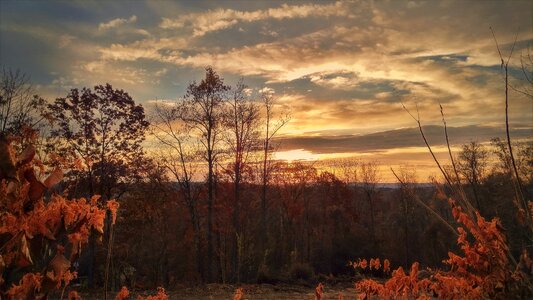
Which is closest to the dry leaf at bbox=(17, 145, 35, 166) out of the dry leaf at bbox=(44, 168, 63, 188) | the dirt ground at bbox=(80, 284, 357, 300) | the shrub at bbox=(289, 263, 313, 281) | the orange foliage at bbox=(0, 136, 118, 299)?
the orange foliage at bbox=(0, 136, 118, 299)

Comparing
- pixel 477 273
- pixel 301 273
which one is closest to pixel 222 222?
pixel 301 273

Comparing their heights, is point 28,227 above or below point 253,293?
above

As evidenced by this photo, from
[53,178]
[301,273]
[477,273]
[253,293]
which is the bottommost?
[301,273]

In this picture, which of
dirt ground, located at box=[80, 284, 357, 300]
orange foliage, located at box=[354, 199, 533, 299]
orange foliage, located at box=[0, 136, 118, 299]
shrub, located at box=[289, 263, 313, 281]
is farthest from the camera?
shrub, located at box=[289, 263, 313, 281]

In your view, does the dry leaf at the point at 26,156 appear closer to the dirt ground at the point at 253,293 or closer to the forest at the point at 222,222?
the forest at the point at 222,222

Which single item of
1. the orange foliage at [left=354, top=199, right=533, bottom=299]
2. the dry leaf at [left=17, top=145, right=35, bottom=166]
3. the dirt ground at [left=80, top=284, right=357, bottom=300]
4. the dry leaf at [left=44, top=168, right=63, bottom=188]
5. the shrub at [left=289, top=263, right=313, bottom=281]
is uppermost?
the dry leaf at [left=17, top=145, right=35, bottom=166]

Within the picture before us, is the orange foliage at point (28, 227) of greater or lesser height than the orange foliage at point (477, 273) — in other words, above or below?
above

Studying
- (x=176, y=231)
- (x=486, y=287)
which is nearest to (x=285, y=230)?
(x=176, y=231)

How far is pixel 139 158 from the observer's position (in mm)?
16688

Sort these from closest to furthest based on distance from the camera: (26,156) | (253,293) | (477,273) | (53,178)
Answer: (26,156), (53,178), (477,273), (253,293)

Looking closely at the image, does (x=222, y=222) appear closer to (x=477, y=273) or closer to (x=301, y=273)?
(x=301, y=273)

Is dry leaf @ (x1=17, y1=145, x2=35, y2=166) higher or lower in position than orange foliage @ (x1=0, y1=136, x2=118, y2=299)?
higher

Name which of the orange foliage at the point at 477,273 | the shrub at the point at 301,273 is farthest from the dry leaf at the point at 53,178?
the shrub at the point at 301,273

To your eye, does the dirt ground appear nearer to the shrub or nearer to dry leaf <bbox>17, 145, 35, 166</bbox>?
the shrub
